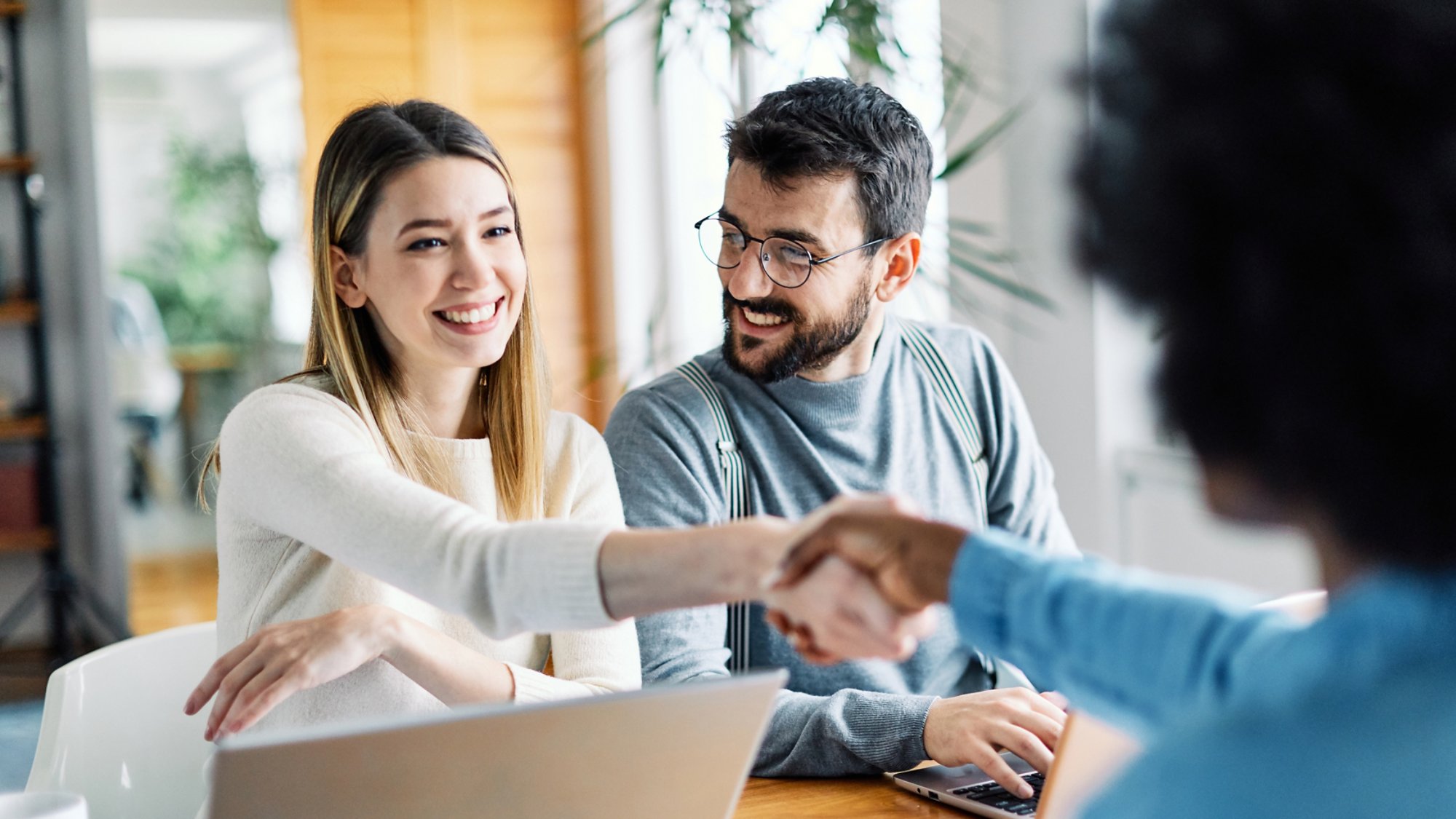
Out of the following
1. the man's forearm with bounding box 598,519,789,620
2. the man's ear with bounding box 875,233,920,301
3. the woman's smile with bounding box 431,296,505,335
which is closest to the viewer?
the man's forearm with bounding box 598,519,789,620

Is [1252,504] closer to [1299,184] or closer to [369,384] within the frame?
[1299,184]

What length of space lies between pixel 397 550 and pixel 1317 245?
2.52 ft

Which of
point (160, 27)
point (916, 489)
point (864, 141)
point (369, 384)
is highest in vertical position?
point (160, 27)

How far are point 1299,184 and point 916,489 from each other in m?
1.32

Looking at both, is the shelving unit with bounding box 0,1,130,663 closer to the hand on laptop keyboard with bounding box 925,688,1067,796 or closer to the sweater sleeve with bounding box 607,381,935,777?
the sweater sleeve with bounding box 607,381,935,777

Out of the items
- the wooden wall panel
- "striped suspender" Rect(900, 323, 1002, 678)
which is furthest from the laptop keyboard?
the wooden wall panel

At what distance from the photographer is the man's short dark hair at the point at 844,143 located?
1.81m

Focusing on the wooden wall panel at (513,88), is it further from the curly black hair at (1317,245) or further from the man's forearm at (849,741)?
the curly black hair at (1317,245)

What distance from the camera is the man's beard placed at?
1792mm

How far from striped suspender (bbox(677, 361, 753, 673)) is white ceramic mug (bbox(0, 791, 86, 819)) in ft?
2.98

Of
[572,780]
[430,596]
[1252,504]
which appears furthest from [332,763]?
[1252,504]

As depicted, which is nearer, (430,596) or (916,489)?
(430,596)

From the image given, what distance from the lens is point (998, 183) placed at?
263 cm

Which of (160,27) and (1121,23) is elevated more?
(160,27)
